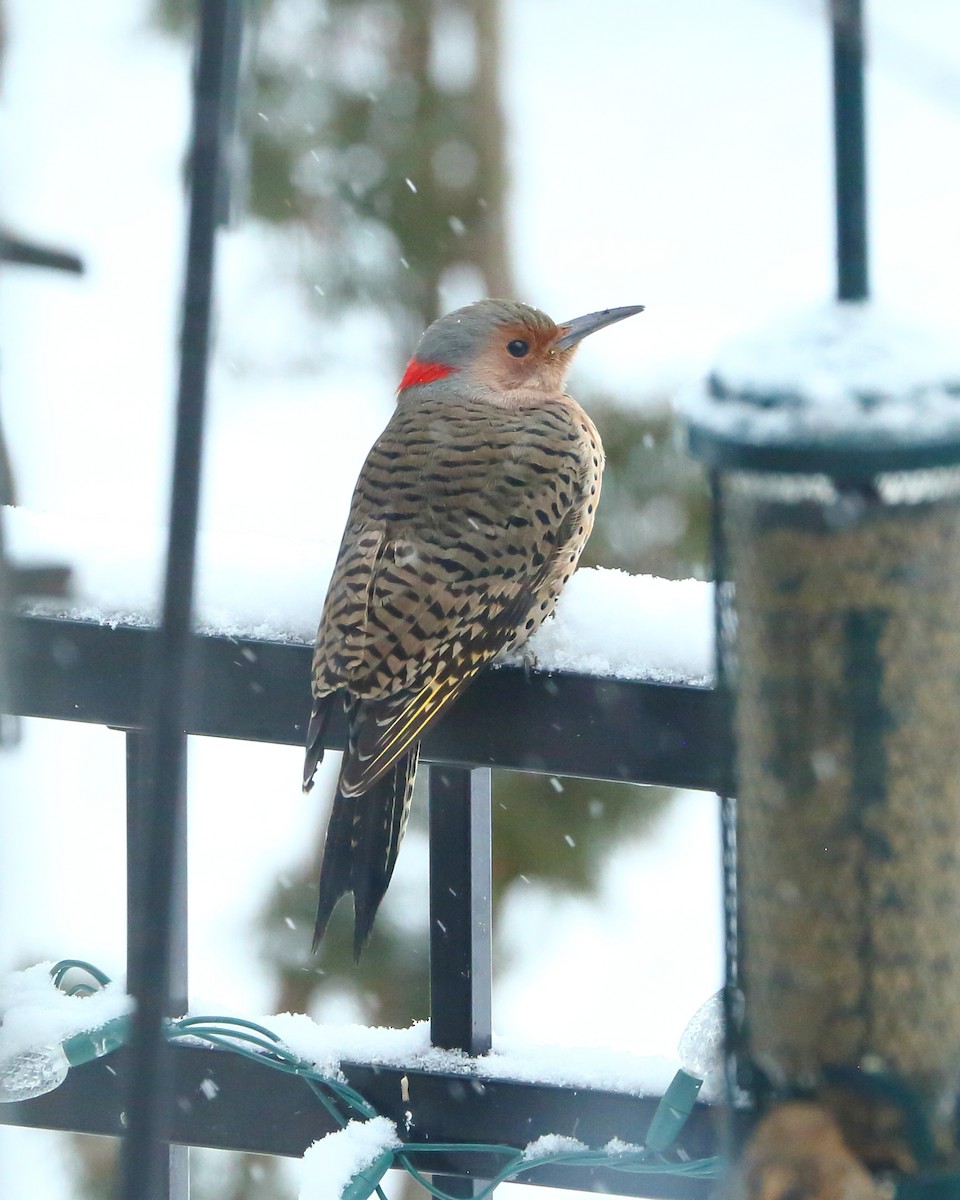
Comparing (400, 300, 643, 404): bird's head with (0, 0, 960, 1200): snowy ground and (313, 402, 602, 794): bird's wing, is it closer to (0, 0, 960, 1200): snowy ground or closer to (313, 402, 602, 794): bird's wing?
(313, 402, 602, 794): bird's wing

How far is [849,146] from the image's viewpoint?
0.97m

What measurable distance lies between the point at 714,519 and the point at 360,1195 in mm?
859

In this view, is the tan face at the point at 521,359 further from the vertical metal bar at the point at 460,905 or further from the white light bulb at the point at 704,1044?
the white light bulb at the point at 704,1044

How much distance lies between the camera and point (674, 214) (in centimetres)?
992

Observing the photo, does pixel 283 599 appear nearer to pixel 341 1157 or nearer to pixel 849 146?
pixel 341 1157

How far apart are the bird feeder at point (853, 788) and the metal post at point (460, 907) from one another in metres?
0.67

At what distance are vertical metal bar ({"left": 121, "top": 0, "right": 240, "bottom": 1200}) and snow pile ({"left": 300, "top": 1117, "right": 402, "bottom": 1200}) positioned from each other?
1012 millimetres

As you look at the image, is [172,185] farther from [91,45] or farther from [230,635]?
[230,635]

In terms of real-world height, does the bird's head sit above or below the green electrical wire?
above

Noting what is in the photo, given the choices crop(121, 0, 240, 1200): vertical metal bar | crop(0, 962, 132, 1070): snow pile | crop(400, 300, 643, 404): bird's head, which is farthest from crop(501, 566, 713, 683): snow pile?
crop(400, 300, 643, 404): bird's head

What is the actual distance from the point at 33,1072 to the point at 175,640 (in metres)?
1.18

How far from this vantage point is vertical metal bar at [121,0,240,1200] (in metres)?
Answer: 0.82

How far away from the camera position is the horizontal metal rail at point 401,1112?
5.98 feet

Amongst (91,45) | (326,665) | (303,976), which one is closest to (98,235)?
(91,45)
